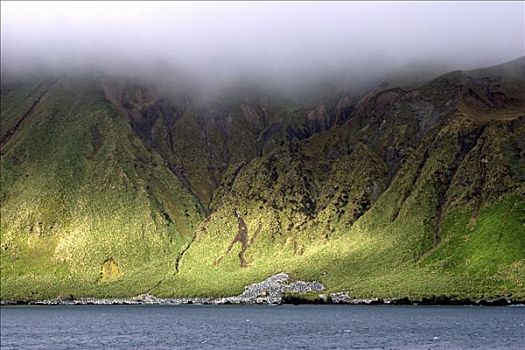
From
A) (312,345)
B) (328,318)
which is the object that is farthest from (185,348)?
(328,318)

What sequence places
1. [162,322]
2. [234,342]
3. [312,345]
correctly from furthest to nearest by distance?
[162,322]
[234,342]
[312,345]

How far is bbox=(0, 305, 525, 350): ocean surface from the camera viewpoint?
122m

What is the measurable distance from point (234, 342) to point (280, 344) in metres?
9.27

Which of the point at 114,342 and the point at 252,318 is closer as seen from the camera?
the point at 114,342

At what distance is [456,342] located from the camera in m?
120

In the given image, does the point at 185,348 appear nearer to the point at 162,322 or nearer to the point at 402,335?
the point at 402,335

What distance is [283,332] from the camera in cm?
14712

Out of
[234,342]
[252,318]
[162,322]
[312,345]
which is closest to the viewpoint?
[312,345]

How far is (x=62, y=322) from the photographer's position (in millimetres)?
190250

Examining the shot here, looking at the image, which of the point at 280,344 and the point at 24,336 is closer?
the point at 280,344

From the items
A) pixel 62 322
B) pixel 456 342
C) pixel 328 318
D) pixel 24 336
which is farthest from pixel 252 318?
pixel 456 342

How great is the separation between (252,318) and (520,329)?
240 ft

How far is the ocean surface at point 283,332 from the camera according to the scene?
12156cm

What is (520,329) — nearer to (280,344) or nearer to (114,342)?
(280,344)
